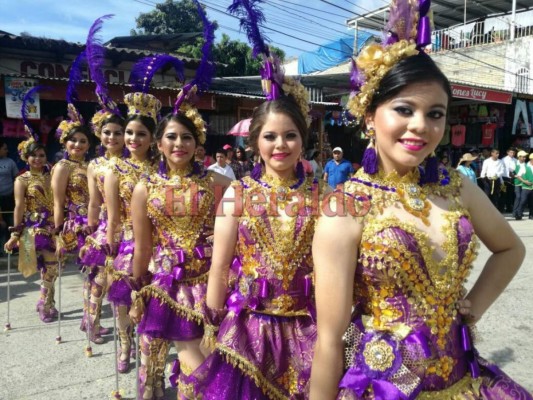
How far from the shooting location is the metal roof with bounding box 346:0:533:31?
1963 cm

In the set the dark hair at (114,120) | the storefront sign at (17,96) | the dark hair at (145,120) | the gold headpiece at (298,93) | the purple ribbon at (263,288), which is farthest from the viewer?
the storefront sign at (17,96)

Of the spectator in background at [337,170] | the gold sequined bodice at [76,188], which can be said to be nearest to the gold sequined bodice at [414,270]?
the gold sequined bodice at [76,188]

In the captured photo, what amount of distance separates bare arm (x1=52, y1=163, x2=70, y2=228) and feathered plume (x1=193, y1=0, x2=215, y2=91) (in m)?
2.24

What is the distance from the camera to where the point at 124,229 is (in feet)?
12.3

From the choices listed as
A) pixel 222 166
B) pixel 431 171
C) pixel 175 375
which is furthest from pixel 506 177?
pixel 431 171

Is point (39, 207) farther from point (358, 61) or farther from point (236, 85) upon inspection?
point (236, 85)

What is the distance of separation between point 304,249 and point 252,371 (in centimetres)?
59

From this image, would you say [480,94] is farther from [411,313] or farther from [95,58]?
[411,313]

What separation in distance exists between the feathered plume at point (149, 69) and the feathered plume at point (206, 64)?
1.21 feet

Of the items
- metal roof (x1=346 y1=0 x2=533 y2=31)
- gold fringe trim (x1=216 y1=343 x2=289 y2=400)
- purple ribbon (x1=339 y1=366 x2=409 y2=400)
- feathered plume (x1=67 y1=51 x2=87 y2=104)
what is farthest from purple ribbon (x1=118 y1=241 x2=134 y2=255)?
metal roof (x1=346 y1=0 x2=533 y2=31)

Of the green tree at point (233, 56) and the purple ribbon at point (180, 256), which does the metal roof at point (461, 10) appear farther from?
the purple ribbon at point (180, 256)

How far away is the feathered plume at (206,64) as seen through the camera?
313 cm

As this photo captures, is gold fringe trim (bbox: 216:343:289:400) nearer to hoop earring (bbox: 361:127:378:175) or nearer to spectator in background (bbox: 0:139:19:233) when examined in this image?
hoop earring (bbox: 361:127:378:175)

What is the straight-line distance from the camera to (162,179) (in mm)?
3012
